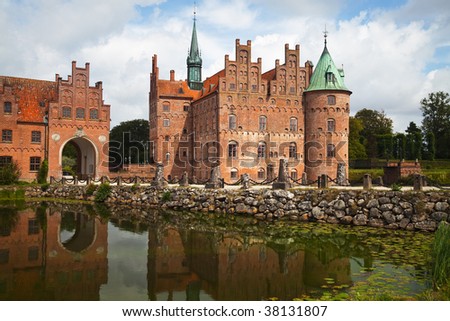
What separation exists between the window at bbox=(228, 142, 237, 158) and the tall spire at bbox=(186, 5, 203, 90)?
11.3 metres

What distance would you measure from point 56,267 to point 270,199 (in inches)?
458

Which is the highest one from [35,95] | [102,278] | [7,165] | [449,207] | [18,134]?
[35,95]

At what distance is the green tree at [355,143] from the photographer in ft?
181

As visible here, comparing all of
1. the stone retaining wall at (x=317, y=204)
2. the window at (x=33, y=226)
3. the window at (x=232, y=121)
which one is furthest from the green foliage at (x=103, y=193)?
Result: the window at (x=232, y=121)

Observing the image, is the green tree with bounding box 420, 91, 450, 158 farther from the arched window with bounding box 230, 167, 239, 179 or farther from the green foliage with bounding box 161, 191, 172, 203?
the green foliage with bounding box 161, 191, 172, 203

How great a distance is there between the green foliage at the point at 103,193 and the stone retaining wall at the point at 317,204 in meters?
1.91

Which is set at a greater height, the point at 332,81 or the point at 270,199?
the point at 332,81

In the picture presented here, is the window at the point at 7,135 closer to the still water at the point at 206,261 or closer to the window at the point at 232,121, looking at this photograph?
the window at the point at 232,121

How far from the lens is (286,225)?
18.0 metres

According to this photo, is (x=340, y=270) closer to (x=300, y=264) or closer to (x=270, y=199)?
(x=300, y=264)

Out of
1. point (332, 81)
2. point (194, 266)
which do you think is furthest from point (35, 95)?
point (194, 266)

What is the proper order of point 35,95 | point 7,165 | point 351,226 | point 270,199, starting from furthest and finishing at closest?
point 35,95 < point 7,165 < point 270,199 < point 351,226

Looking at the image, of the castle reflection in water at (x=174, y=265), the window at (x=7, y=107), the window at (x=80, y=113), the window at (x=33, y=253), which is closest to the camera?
the castle reflection in water at (x=174, y=265)

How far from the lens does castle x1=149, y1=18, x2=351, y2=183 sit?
124 feet
